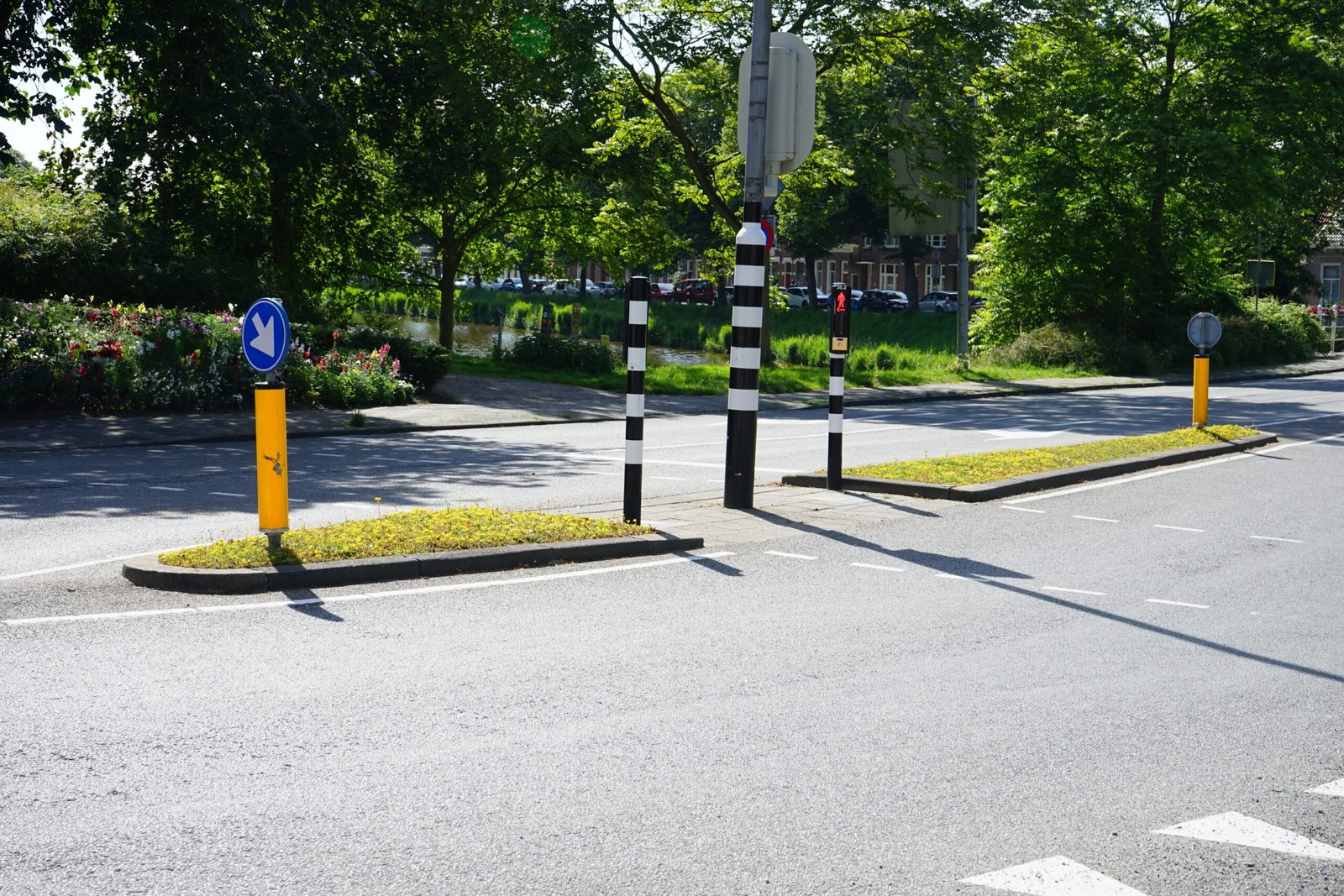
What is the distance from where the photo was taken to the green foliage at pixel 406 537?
295 inches

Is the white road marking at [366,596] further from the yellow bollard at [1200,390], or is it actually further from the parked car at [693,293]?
the parked car at [693,293]

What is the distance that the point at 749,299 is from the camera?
32.8 feet

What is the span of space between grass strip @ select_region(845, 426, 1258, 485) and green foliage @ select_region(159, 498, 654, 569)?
12.5ft

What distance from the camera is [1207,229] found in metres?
39.2

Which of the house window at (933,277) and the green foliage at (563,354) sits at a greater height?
the house window at (933,277)

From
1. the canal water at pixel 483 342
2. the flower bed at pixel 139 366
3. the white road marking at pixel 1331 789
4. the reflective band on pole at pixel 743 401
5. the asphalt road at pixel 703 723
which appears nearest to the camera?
the asphalt road at pixel 703 723

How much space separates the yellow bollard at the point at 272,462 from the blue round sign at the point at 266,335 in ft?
0.49

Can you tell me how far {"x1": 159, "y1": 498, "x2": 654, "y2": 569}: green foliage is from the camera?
7492mm

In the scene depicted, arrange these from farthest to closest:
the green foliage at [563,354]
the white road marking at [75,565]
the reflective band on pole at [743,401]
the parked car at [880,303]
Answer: the parked car at [880,303] → the green foliage at [563,354] → the reflective band on pole at [743,401] → the white road marking at [75,565]

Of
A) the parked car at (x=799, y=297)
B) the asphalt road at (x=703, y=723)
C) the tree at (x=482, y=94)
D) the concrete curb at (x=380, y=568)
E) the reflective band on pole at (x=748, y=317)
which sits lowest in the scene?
the asphalt road at (x=703, y=723)

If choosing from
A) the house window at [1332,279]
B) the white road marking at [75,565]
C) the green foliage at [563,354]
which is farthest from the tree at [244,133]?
the house window at [1332,279]

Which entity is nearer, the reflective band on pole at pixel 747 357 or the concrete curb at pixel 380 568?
the concrete curb at pixel 380 568

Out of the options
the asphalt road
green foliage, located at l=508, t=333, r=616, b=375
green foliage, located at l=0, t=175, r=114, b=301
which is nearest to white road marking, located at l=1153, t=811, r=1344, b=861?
the asphalt road

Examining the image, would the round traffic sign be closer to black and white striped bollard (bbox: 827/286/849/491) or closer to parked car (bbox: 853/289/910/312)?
black and white striped bollard (bbox: 827/286/849/491)
